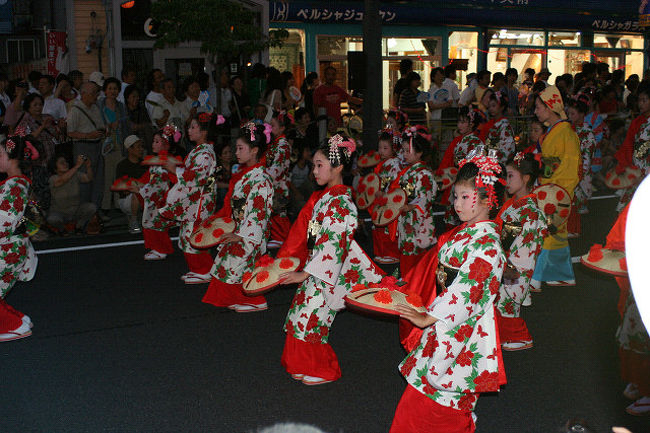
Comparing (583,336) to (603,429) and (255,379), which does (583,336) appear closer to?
(603,429)

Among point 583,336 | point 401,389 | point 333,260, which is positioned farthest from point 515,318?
point 333,260

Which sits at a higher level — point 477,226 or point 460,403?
point 477,226

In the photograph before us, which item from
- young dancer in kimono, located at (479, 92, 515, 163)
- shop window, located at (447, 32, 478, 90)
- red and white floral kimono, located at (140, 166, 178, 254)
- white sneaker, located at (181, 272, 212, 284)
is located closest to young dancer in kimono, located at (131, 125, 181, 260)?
red and white floral kimono, located at (140, 166, 178, 254)

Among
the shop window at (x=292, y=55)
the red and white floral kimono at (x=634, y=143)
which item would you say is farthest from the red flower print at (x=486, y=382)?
the shop window at (x=292, y=55)

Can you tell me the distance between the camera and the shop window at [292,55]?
18516 millimetres

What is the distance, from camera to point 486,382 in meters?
3.52

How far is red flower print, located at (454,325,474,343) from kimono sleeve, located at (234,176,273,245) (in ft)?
8.54

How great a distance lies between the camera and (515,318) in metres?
5.34

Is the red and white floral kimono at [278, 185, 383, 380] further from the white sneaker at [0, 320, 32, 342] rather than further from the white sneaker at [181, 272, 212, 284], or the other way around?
the white sneaker at [181, 272, 212, 284]

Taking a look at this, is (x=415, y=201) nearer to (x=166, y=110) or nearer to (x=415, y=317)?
(x=415, y=317)

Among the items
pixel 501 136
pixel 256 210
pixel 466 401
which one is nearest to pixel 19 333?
pixel 256 210

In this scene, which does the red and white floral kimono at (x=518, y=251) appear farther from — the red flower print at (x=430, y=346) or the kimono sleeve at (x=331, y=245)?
the red flower print at (x=430, y=346)

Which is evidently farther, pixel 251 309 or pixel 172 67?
pixel 172 67

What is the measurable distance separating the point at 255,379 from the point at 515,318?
1966mm
